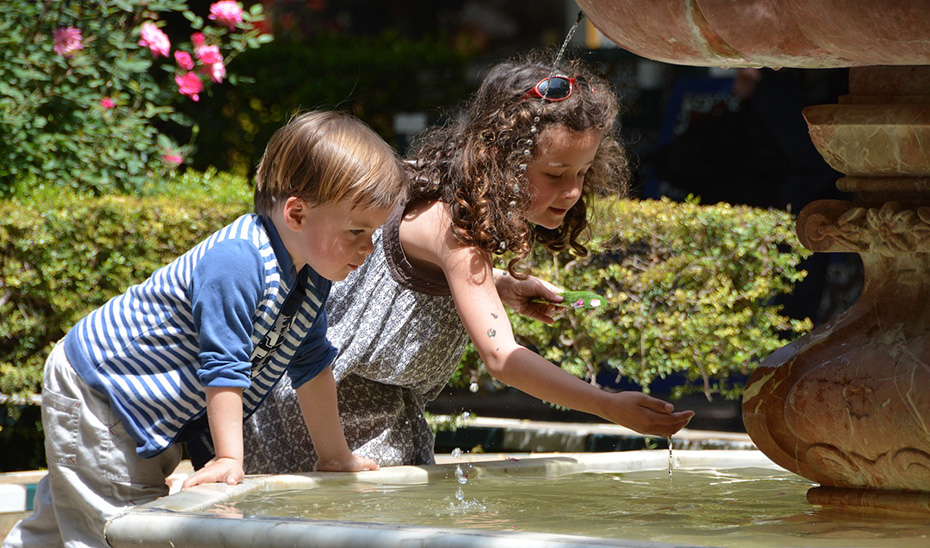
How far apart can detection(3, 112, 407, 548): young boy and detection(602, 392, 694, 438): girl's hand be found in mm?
647

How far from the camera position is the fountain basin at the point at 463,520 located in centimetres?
192

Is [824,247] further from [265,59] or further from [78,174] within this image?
[265,59]

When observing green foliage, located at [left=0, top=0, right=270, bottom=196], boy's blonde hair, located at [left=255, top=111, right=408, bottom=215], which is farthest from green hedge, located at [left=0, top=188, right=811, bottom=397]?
boy's blonde hair, located at [left=255, top=111, right=408, bottom=215]

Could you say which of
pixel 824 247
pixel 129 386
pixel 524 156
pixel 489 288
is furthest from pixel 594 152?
pixel 129 386

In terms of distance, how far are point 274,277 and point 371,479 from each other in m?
0.55

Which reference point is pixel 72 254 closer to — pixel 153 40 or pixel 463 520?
pixel 153 40

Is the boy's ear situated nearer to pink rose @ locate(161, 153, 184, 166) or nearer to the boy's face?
the boy's face

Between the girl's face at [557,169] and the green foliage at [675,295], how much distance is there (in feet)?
4.36

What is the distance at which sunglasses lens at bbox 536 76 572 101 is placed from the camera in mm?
3285

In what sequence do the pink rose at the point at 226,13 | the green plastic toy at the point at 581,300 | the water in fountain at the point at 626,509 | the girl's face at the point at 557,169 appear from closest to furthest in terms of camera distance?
the water in fountain at the point at 626,509, the girl's face at the point at 557,169, the green plastic toy at the point at 581,300, the pink rose at the point at 226,13

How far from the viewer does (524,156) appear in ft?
10.6

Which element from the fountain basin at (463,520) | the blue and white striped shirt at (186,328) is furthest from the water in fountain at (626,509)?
the blue and white striped shirt at (186,328)

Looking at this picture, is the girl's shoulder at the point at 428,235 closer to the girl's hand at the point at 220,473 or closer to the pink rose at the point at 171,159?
the girl's hand at the point at 220,473

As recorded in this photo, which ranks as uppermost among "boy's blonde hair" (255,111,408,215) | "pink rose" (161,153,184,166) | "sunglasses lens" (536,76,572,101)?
"pink rose" (161,153,184,166)
